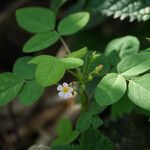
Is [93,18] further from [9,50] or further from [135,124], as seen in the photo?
[9,50]

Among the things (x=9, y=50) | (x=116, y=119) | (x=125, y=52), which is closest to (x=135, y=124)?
(x=116, y=119)

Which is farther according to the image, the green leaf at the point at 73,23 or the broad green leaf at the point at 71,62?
the green leaf at the point at 73,23

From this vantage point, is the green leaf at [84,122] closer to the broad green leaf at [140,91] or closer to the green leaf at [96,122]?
the green leaf at [96,122]

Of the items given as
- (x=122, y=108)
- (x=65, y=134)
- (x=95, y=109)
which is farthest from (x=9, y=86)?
(x=122, y=108)

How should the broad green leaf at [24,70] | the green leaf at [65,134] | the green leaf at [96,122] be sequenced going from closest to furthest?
1. the green leaf at [96,122]
2. the broad green leaf at [24,70]
3. the green leaf at [65,134]

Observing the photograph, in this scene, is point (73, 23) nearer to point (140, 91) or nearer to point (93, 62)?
point (93, 62)

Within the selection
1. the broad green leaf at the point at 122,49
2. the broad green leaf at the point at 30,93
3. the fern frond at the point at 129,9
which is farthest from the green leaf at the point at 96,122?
the fern frond at the point at 129,9
